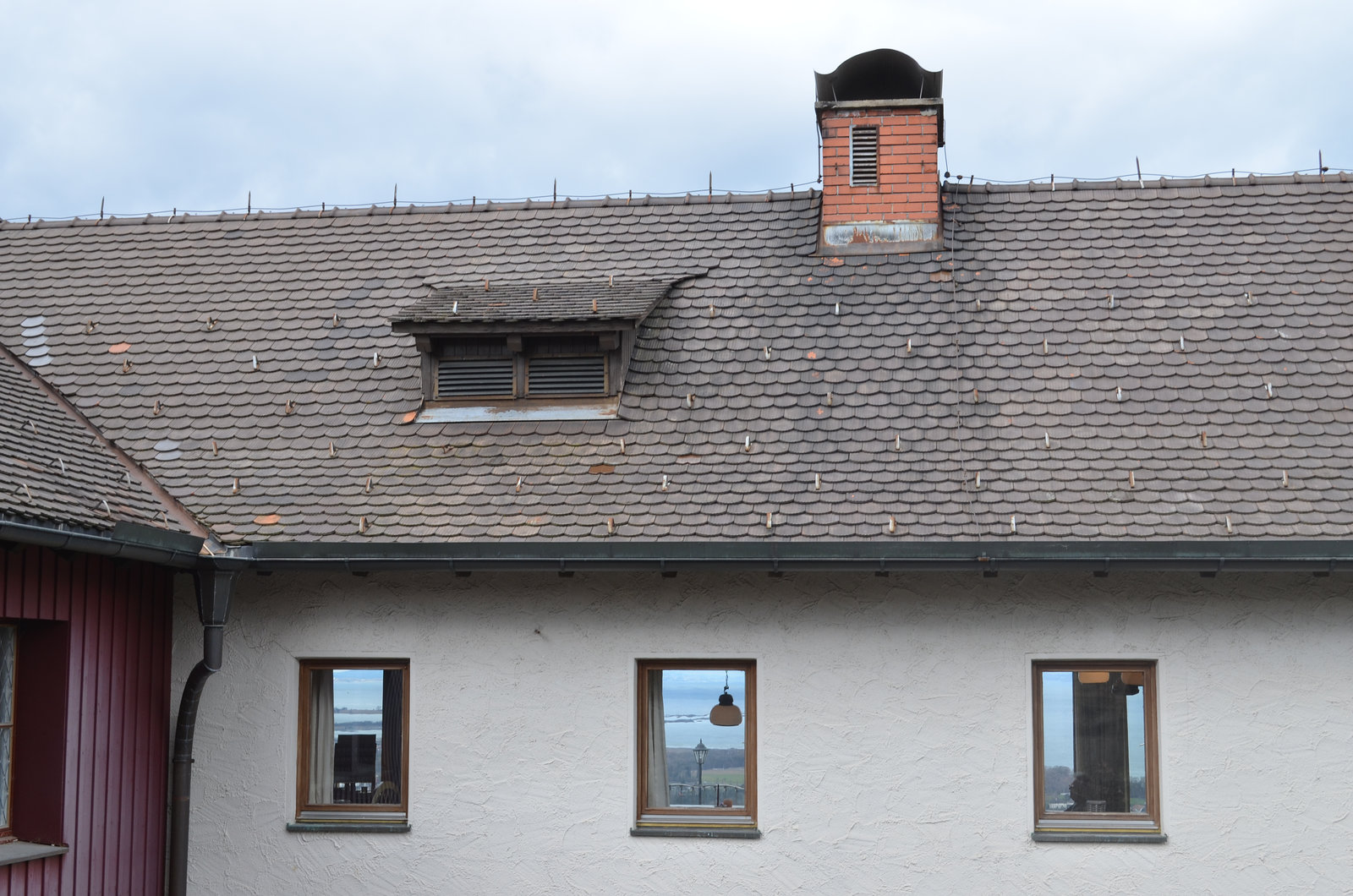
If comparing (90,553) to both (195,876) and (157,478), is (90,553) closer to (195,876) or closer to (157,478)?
(157,478)

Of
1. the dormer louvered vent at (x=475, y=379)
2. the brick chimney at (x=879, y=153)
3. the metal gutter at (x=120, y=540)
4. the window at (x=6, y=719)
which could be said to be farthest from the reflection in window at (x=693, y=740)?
the brick chimney at (x=879, y=153)

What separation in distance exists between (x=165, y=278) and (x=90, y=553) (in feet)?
13.7

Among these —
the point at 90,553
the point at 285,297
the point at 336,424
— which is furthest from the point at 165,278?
the point at 90,553

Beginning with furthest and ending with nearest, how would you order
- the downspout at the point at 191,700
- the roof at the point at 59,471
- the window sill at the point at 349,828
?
the window sill at the point at 349,828 < the downspout at the point at 191,700 < the roof at the point at 59,471

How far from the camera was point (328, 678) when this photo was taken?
8352 mm

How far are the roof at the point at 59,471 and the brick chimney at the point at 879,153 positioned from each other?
539 cm

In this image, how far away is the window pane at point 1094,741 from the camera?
25.7 ft

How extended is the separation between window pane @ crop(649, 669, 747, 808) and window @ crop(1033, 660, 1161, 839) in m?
1.75

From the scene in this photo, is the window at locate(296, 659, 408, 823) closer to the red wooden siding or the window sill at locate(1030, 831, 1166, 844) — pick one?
the red wooden siding

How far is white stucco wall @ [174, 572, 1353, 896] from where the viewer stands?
7594mm

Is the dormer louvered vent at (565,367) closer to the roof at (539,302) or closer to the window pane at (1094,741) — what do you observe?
the roof at (539,302)

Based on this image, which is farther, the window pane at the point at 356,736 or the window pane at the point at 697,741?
the window pane at the point at 356,736

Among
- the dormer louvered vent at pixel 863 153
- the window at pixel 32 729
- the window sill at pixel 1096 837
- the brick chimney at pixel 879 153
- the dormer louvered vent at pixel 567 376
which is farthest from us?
the dormer louvered vent at pixel 863 153

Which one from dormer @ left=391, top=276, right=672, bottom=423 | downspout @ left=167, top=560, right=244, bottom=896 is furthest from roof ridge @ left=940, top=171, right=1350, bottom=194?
downspout @ left=167, top=560, right=244, bottom=896
